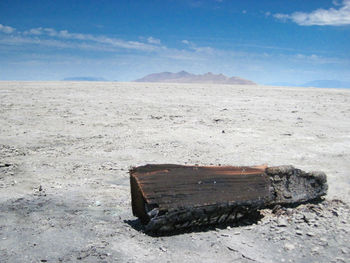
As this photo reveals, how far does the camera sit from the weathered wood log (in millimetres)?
2701

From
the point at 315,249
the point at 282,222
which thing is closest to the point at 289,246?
the point at 315,249

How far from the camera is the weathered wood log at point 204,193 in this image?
8.86 ft

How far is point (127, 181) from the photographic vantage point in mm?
4238

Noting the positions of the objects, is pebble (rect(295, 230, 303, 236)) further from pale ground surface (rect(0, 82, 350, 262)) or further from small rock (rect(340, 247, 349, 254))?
small rock (rect(340, 247, 349, 254))

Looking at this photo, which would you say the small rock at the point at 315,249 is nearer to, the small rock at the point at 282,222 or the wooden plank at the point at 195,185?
the small rock at the point at 282,222

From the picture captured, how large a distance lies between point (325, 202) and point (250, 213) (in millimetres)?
1004

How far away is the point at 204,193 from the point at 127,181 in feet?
5.45

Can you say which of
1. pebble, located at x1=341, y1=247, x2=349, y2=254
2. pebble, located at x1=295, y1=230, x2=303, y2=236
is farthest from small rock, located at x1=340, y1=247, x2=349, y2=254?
pebble, located at x1=295, y1=230, x2=303, y2=236

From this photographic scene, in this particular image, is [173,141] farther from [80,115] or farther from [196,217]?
[80,115]

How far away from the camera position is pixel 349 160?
5.20 m

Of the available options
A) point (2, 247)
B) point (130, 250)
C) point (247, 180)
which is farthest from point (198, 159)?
point (2, 247)

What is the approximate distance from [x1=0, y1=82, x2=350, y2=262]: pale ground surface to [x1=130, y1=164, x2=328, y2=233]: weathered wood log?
148 millimetres

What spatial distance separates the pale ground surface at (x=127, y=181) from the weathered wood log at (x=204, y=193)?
0.49 feet

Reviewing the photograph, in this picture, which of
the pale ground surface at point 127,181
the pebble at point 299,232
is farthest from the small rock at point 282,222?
the pebble at point 299,232
